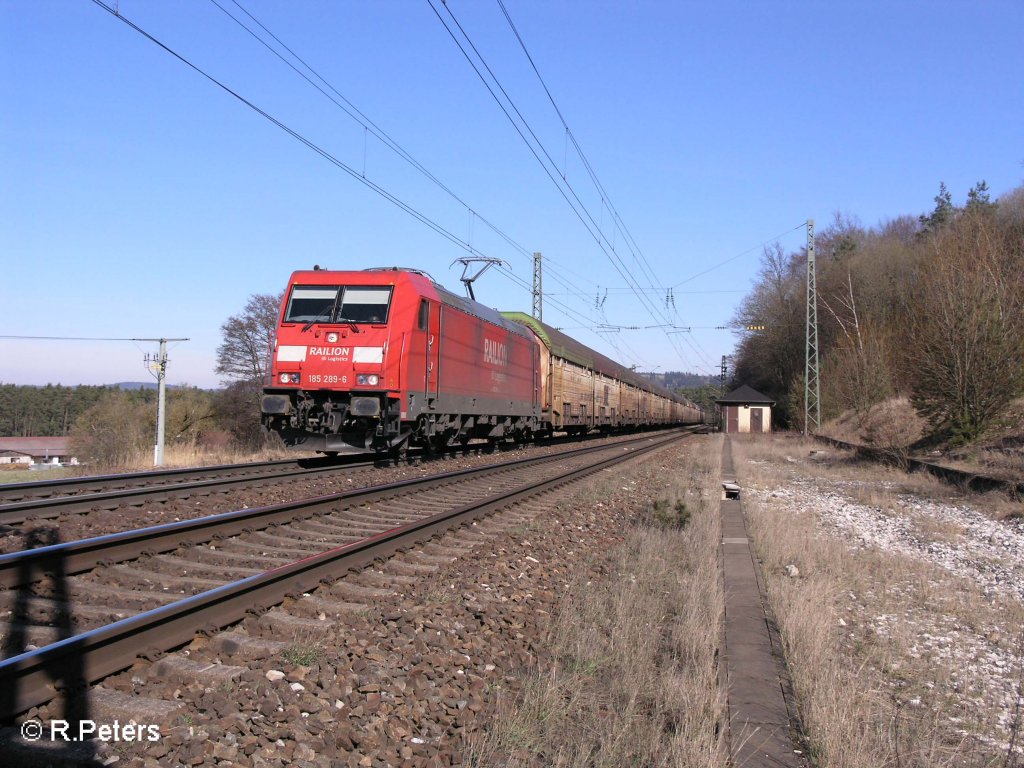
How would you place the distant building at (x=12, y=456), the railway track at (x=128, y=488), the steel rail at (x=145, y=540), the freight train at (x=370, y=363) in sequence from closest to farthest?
the steel rail at (x=145, y=540) → the railway track at (x=128, y=488) → the freight train at (x=370, y=363) → the distant building at (x=12, y=456)

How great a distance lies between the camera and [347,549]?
20.5 feet

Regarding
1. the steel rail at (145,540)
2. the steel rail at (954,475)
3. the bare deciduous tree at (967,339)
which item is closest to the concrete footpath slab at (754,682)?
the steel rail at (145,540)

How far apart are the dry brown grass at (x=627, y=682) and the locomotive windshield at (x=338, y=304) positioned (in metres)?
8.23

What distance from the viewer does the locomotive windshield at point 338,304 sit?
46.9 feet

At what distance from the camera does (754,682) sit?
171 inches

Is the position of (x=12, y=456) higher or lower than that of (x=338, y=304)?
lower

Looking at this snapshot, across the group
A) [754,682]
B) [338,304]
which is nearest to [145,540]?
[754,682]

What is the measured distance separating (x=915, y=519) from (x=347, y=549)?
9620 millimetres

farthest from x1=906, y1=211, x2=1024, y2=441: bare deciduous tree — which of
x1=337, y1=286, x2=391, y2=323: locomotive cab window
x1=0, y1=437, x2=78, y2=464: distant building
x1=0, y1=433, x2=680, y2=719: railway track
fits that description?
x1=0, y1=437, x2=78, y2=464: distant building

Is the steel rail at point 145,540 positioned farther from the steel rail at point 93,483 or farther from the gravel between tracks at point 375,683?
the steel rail at point 93,483

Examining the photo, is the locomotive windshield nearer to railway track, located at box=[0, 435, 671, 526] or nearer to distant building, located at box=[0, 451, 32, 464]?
railway track, located at box=[0, 435, 671, 526]

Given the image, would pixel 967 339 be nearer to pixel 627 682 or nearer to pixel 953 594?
pixel 953 594

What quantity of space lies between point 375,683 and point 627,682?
1.43 meters

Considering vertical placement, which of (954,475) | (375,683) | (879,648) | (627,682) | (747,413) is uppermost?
(747,413)
